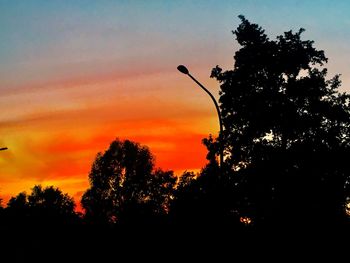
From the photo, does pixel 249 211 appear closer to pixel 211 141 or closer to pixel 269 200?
pixel 269 200

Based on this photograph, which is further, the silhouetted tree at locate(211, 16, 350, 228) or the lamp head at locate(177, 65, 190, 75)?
the silhouetted tree at locate(211, 16, 350, 228)

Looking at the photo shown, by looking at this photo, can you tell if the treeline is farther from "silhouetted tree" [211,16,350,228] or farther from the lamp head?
the lamp head

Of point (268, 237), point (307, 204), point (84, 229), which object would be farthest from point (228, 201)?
point (307, 204)

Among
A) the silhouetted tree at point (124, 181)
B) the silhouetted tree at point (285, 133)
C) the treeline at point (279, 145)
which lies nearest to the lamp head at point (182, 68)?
the treeline at point (279, 145)

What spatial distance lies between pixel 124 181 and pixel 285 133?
1414 inches

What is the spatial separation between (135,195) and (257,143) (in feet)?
113

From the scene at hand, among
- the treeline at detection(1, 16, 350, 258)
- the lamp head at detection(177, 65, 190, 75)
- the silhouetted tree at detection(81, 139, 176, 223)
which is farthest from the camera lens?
the silhouetted tree at detection(81, 139, 176, 223)

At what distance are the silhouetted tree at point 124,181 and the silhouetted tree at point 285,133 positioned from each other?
29.9 meters

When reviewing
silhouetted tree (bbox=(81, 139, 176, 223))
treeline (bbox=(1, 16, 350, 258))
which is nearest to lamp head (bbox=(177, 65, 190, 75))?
treeline (bbox=(1, 16, 350, 258))

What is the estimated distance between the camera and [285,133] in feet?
92.3

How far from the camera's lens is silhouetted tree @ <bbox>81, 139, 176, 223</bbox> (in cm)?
5819

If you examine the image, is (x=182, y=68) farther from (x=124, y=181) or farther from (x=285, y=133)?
(x=124, y=181)

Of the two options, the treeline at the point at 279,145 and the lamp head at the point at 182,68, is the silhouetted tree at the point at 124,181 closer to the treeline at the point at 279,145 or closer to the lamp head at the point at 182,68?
the treeline at the point at 279,145

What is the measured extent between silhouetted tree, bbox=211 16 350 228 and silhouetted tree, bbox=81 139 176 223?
98.2ft
